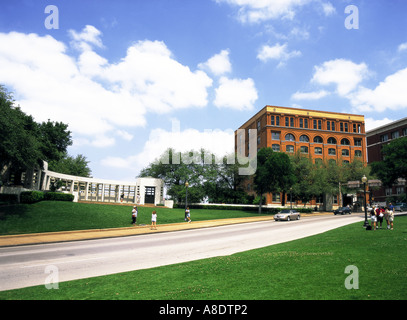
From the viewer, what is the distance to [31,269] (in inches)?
414

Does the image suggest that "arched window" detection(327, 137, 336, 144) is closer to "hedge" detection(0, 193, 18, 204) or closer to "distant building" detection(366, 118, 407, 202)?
"distant building" detection(366, 118, 407, 202)

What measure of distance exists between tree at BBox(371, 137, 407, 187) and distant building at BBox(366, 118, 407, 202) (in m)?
34.1

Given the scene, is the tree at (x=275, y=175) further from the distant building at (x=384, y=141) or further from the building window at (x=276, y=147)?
the distant building at (x=384, y=141)

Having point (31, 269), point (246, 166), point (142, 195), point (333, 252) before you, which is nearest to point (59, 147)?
point (142, 195)

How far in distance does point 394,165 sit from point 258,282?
142 feet

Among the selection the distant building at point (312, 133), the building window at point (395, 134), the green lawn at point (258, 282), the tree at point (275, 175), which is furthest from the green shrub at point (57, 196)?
the building window at point (395, 134)

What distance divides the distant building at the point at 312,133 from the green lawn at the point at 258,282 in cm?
5712

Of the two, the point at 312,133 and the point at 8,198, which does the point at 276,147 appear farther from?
the point at 8,198

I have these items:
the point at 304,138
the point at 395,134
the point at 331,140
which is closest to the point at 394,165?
the point at 304,138

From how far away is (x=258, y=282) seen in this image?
282 inches

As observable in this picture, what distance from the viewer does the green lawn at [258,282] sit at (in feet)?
20.0

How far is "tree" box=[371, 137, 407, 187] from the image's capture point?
40.6 meters

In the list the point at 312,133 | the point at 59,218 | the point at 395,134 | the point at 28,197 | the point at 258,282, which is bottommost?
the point at 59,218
